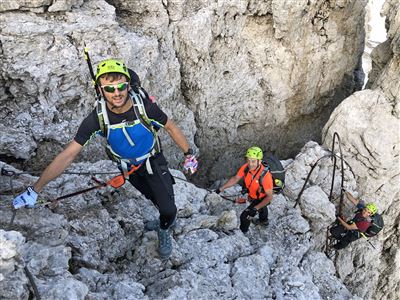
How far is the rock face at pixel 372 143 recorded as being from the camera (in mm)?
12906

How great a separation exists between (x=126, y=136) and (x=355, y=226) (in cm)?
809

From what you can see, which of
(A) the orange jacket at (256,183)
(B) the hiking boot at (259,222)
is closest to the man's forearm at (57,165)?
(A) the orange jacket at (256,183)

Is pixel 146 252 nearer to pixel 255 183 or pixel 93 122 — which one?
pixel 93 122

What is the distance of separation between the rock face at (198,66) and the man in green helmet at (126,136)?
367 cm

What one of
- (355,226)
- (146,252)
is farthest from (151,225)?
(355,226)

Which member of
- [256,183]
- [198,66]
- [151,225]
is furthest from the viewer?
[198,66]

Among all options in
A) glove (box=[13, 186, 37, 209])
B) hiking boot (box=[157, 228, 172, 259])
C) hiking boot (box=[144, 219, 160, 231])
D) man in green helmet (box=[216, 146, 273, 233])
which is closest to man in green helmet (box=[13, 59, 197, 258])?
glove (box=[13, 186, 37, 209])

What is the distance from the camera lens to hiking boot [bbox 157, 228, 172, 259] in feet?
22.4

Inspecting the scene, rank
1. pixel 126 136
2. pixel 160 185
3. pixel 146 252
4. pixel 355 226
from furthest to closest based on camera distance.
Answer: pixel 355 226 → pixel 146 252 → pixel 160 185 → pixel 126 136

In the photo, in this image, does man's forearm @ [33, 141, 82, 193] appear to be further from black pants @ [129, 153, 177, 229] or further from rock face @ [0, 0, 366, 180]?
rock face @ [0, 0, 366, 180]

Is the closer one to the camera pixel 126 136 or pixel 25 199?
pixel 25 199

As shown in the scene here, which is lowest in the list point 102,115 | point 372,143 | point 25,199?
point 372,143

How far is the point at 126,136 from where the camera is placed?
566 centimetres

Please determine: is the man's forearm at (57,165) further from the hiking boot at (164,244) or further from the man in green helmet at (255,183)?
the man in green helmet at (255,183)
